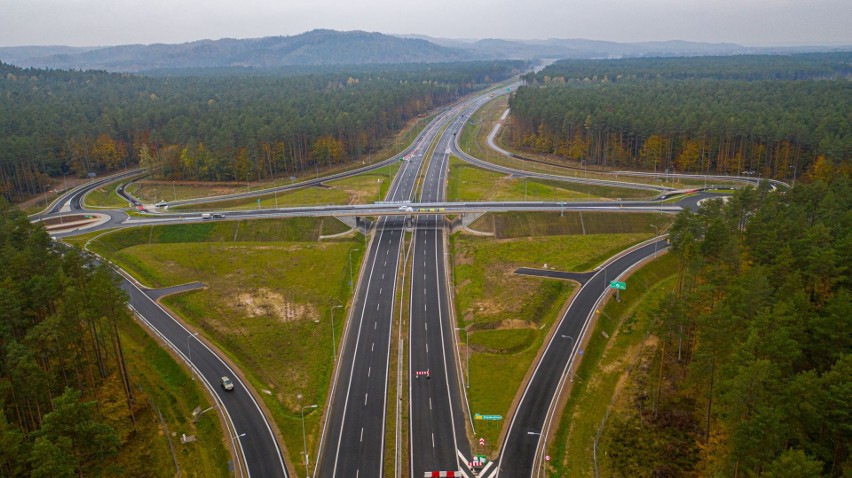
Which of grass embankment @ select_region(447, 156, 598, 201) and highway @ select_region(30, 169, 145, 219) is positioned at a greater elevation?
highway @ select_region(30, 169, 145, 219)

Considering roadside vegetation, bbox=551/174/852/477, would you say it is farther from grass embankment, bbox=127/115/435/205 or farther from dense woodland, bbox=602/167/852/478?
grass embankment, bbox=127/115/435/205

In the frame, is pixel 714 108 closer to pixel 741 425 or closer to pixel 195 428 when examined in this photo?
pixel 741 425

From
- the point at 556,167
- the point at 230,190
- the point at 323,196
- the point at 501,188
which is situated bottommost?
the point at 501,188

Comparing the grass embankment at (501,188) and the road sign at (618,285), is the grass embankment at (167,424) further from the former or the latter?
the grass embankment at (501,188)

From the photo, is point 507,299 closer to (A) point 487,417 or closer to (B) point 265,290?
(A) point 487,417

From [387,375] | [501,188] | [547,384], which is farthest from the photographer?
[501,188]

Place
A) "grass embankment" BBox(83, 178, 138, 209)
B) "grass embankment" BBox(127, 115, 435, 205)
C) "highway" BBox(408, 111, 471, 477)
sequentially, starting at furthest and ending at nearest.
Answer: "grass embankment" BBox(127, 115, 435, 205) < "grass embankment" BBox(83, 178, 138, 209) < "highway" BBox(408, 111, 471, 477)

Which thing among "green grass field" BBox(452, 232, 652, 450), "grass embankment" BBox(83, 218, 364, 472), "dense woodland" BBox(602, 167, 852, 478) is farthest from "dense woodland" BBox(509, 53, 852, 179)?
"grass embankment" BBox(83, 218, 364, 472)

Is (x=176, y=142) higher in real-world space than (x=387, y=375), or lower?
higher

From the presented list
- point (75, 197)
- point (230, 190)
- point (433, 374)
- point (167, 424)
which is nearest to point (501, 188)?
point (230, 190)
